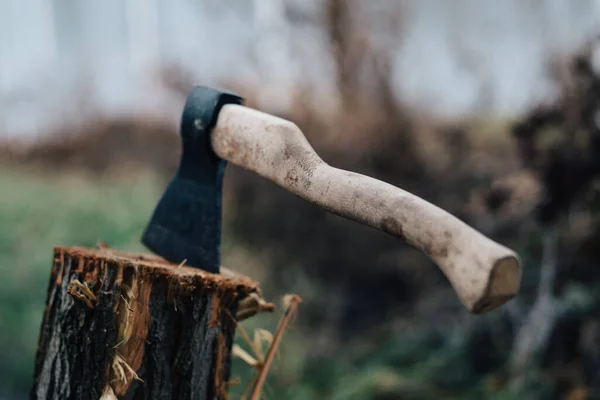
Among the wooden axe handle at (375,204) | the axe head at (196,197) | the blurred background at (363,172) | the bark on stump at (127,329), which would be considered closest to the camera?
the wooden axe handle at (375,204)

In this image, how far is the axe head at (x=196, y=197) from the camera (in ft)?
4.08

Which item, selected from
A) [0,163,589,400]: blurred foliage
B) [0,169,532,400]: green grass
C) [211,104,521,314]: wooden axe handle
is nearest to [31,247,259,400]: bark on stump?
[211,104,521,314]: wooden axe handle

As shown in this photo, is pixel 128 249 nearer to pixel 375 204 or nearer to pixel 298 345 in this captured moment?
pixel 298 345

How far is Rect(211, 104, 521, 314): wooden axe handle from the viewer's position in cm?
79

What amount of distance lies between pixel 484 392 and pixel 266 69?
8.00 ft

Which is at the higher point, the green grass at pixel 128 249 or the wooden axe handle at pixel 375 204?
the wooden axe handle at pixel 375 204

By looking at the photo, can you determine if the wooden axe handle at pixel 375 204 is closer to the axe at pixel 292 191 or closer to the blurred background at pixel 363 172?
the axe at pixel 292 191

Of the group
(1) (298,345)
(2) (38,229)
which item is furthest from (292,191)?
(2) (38,229)

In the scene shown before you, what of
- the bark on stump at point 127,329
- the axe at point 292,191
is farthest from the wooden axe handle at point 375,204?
the bark on stump at point 127,329

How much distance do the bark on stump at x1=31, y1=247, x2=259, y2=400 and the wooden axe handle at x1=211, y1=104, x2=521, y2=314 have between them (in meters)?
0.25

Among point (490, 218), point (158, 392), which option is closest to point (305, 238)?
point (490, 218)

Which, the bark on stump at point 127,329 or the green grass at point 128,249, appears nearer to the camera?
the bark on stump at point 127,329

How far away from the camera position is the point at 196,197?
1.28 meters

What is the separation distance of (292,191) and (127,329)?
365mm
